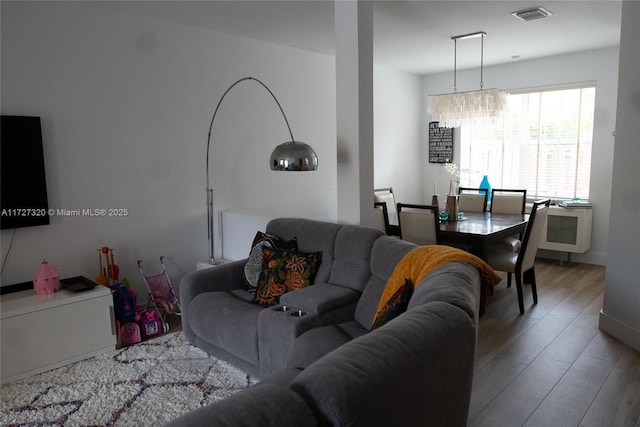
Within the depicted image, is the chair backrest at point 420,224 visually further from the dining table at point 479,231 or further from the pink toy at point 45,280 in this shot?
the pink toy at point 45,280

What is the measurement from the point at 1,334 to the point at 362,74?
2853 millimetres

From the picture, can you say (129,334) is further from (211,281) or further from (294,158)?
(294,158)

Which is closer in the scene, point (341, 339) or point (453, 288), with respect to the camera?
point (453, 288)

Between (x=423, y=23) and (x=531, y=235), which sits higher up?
(x=423, y=23)

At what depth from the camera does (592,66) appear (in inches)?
215

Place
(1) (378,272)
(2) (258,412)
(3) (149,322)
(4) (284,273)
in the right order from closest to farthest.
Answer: (2) (258,412) < (1) (378,272) < (4) (284,273) < (3) (149,322)

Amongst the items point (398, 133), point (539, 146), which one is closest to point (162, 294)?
point (398, 133)

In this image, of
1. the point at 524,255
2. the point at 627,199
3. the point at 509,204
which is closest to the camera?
the point at 627,199

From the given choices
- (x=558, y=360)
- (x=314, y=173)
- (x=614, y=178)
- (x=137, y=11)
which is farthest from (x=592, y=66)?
(x=137, y=11)

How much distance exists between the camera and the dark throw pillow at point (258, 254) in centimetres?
334

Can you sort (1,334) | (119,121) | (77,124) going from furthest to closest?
(119,121)
(77,124)
(1,334)

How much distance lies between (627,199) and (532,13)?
1725mm

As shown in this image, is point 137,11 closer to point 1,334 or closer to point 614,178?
point 1,334

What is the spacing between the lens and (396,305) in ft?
6.93
